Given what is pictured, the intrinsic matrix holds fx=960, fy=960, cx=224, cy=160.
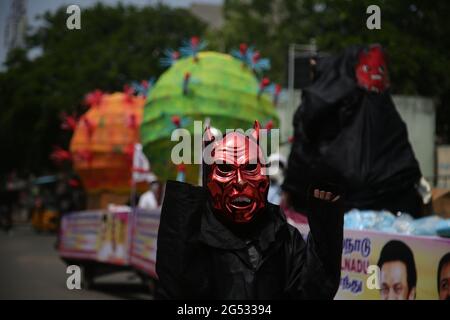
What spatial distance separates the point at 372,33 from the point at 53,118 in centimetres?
2483

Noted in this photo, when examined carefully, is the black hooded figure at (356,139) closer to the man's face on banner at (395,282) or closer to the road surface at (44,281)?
the man's face on banner at (395,282)

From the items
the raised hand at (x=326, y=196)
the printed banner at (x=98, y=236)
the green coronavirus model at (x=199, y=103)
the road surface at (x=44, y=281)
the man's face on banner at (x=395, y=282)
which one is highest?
the green coronavirus model at (x=199, y=103)

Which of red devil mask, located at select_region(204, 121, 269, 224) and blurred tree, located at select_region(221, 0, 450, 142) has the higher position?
blurred tree, located at select_region(221, 0, 450, 142)

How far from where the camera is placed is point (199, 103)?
12109mm

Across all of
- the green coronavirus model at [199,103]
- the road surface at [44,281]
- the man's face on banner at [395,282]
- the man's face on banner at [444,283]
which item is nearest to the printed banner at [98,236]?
the road surface at [44,281]

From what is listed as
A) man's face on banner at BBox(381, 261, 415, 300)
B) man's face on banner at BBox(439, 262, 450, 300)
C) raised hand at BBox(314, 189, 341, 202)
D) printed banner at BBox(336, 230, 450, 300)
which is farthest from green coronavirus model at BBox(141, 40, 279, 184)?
raised hand at BBox(314, 189, 341, 202)

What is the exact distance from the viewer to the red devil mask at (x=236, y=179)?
172 inches

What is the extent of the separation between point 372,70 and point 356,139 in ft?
2.46

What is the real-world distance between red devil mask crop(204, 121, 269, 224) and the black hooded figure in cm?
436

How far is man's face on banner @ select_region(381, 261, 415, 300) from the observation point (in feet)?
23.7

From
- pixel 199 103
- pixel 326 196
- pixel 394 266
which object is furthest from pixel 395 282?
pixel 199 103

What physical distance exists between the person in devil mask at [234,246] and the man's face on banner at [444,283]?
2577 millimetres

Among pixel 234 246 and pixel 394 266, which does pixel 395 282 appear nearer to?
pixel 394 266

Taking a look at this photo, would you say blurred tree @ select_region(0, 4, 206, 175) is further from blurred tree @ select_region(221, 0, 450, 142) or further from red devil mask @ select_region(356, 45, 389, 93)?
red devil mask @ select_region(356, 45, 389, 93)
